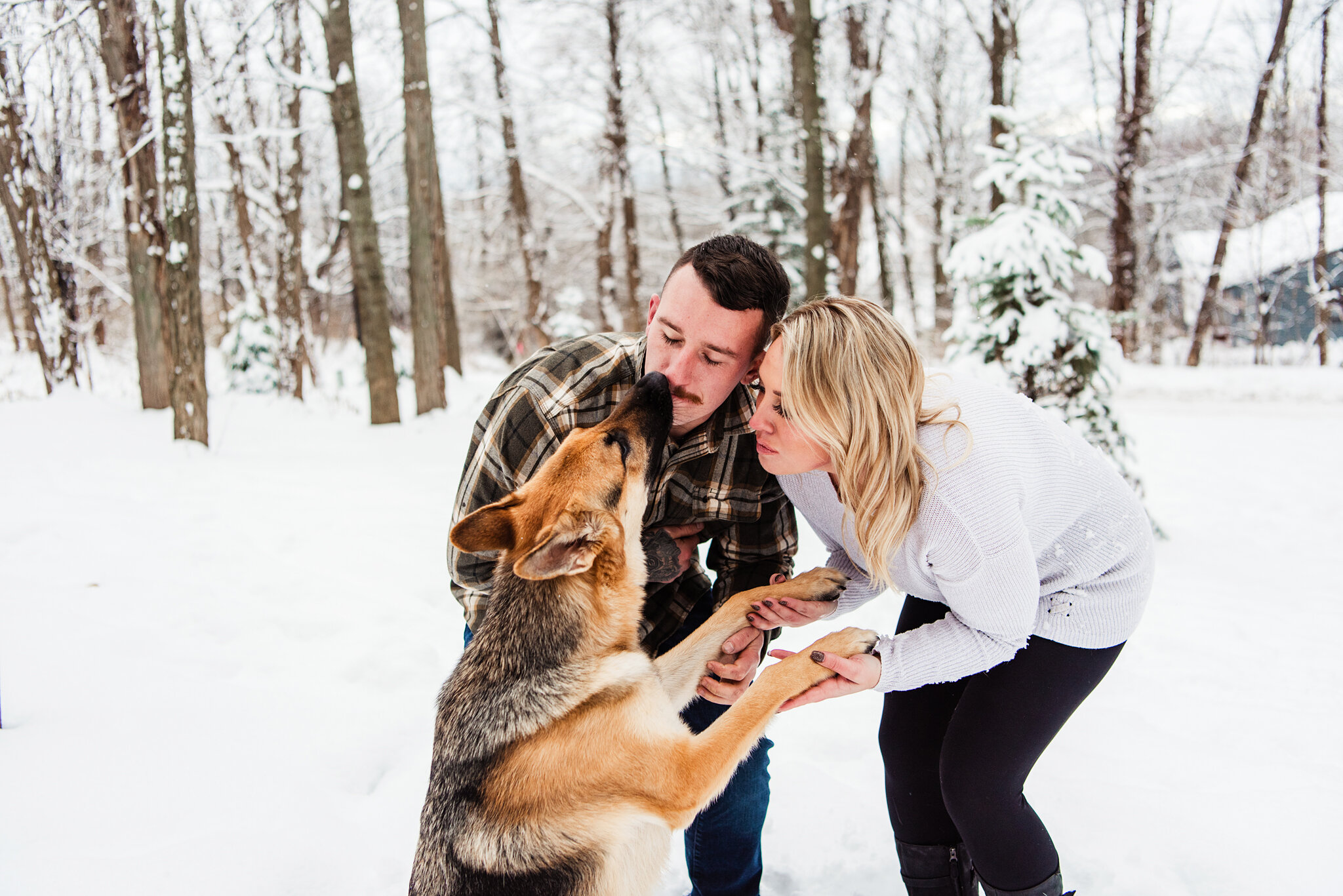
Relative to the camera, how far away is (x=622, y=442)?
2604 millimetres

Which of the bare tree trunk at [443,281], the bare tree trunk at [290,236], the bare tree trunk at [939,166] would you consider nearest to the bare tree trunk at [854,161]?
the bare tree trunk at [939,166]

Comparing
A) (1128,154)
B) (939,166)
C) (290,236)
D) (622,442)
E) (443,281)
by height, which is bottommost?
(622,442)

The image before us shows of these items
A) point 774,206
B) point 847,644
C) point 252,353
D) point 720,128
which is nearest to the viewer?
point 847,644

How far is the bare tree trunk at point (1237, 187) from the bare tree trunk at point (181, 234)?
2312 centimetres

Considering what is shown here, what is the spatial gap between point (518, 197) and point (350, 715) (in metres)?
16.9

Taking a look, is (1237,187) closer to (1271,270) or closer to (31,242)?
(1271,270)

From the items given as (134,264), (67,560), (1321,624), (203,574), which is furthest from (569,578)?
(134,264)

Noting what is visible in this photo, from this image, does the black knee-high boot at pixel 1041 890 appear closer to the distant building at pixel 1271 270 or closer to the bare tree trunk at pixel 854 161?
the bare tree trunk at pixel 854 161

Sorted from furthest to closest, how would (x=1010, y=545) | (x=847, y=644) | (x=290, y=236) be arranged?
1. (x=290, y=236)
2. (x=847, y=644)
3. (x=1010, y=545)

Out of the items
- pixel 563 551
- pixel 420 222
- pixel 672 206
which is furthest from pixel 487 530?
pixel 672 206

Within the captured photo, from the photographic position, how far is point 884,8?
20344mm

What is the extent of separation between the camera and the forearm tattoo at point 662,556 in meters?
2.81

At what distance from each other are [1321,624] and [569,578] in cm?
578

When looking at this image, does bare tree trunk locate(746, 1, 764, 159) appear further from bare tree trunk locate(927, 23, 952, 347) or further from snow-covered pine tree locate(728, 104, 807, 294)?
bare tree trunk locate(927, 23, 952, 347)
